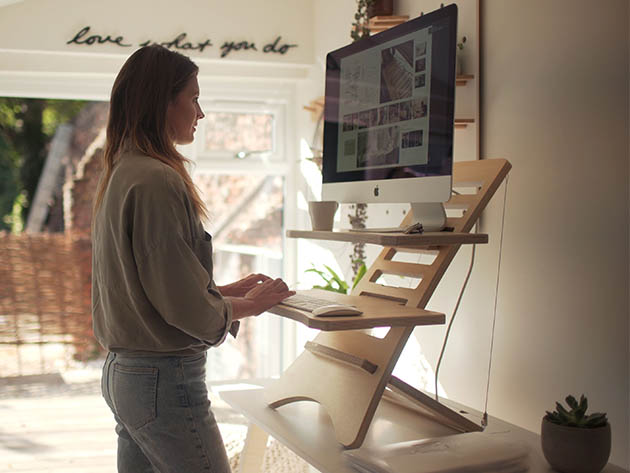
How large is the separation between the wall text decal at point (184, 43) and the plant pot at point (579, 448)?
2.80m

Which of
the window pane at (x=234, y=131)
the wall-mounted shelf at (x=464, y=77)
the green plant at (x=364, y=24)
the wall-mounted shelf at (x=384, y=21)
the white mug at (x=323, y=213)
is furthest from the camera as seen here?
the window pane at (x=234, y=131)

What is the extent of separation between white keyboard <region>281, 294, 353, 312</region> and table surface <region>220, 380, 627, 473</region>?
0.31 metres

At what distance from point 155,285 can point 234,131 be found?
281 cm

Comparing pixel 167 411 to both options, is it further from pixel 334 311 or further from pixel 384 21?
pixel 384 21

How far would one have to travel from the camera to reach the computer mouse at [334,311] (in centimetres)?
162

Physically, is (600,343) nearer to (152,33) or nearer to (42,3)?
(152,33)

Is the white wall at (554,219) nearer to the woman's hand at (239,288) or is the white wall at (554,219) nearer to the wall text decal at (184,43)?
the woman's hand at (239,288)

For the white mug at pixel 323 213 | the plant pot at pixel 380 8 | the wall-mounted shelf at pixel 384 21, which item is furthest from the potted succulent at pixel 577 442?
the plant pot at pixel 380 8

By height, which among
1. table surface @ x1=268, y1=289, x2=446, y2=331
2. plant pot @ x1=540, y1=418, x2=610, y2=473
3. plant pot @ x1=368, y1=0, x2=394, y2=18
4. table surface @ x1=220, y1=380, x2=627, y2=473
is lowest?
table surface @ x1=220, y1=380, x2=627, y2=473

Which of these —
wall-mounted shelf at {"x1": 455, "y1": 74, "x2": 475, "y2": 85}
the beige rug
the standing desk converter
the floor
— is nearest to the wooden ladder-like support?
the standing desk converter

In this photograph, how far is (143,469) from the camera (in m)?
1.57

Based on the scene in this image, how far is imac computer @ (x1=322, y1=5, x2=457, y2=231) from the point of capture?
1.72 metres

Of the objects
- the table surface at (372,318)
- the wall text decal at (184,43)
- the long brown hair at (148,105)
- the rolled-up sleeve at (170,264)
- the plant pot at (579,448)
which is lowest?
the plant pot at (579,448)

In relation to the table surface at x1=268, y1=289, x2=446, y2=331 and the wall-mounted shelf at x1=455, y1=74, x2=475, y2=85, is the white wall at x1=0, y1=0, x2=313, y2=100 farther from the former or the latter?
the table surface at x1=268, y1=289, x2=446, y2=331
